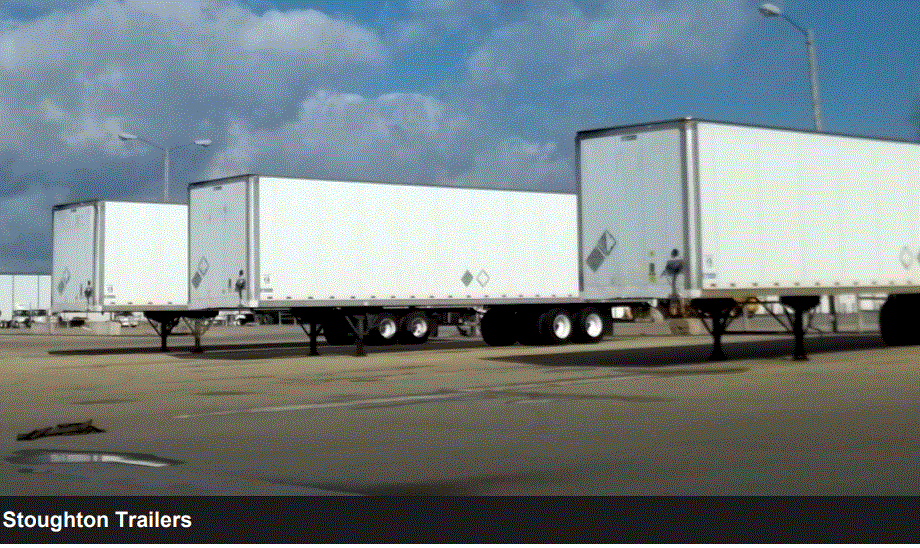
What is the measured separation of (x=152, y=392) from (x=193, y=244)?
11631 mm

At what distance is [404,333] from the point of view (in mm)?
33531

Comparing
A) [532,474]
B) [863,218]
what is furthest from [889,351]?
[532,474]

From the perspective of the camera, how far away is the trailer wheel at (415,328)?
32.6 metres

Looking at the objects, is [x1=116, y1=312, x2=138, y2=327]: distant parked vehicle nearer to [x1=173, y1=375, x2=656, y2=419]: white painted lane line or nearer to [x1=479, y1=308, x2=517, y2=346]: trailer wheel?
[x1=479, y1=308, x2=517, y2=346]: trailer wheel

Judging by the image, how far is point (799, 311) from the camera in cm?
2266

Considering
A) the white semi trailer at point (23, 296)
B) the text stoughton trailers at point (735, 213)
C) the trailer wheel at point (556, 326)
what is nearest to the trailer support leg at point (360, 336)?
the trailer wheel at point (556, 326)

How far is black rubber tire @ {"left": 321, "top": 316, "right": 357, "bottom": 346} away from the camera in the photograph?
31.1 m

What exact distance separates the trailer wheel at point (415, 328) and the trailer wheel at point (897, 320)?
12182 mm

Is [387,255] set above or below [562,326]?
above

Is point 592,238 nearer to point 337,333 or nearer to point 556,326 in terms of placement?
point 556,326

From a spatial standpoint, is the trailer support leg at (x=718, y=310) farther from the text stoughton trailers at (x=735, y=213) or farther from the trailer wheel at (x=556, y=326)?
the trailer wheel at (x=556, y=326)

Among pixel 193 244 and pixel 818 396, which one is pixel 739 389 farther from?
pixel 193 244

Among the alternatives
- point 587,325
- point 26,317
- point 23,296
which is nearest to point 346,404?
point 587,325

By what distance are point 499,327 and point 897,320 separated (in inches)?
453
